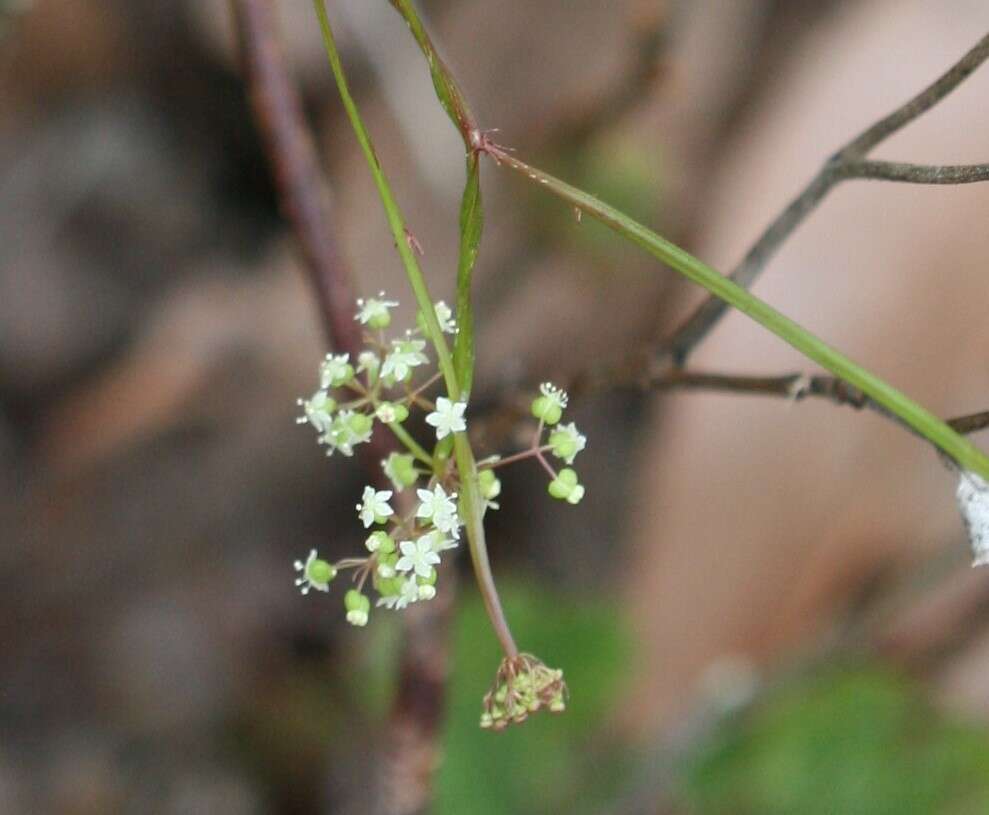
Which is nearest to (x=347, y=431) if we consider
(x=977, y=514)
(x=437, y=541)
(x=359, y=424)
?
(x=359, y=424)

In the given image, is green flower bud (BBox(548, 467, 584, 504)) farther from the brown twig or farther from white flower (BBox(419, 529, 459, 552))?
the brown twig

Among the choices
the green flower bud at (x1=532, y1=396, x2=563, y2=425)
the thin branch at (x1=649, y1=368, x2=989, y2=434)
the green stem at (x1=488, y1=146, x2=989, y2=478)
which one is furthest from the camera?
the thin branch at (x1=649, y1=368, x2=989, y2=434)

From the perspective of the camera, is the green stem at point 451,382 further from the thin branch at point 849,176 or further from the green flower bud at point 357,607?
the thin branch at point 849,176

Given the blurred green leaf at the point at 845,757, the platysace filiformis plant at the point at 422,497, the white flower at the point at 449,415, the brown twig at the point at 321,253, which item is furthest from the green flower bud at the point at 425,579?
the blurred green leaf at the point at 845,757

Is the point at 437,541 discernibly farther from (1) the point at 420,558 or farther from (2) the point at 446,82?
(2) the point at 446,82

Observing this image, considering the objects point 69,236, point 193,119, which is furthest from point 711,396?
point 69,236

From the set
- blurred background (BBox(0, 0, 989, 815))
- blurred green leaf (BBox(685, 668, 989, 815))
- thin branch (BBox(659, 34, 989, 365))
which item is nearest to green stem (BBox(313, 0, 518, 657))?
thin branch (BBox(659, 34, 989, 365))

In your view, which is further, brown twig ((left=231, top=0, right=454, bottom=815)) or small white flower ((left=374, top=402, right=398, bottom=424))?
brown twig ((left=231, top=0, right=454, bottom=815))
